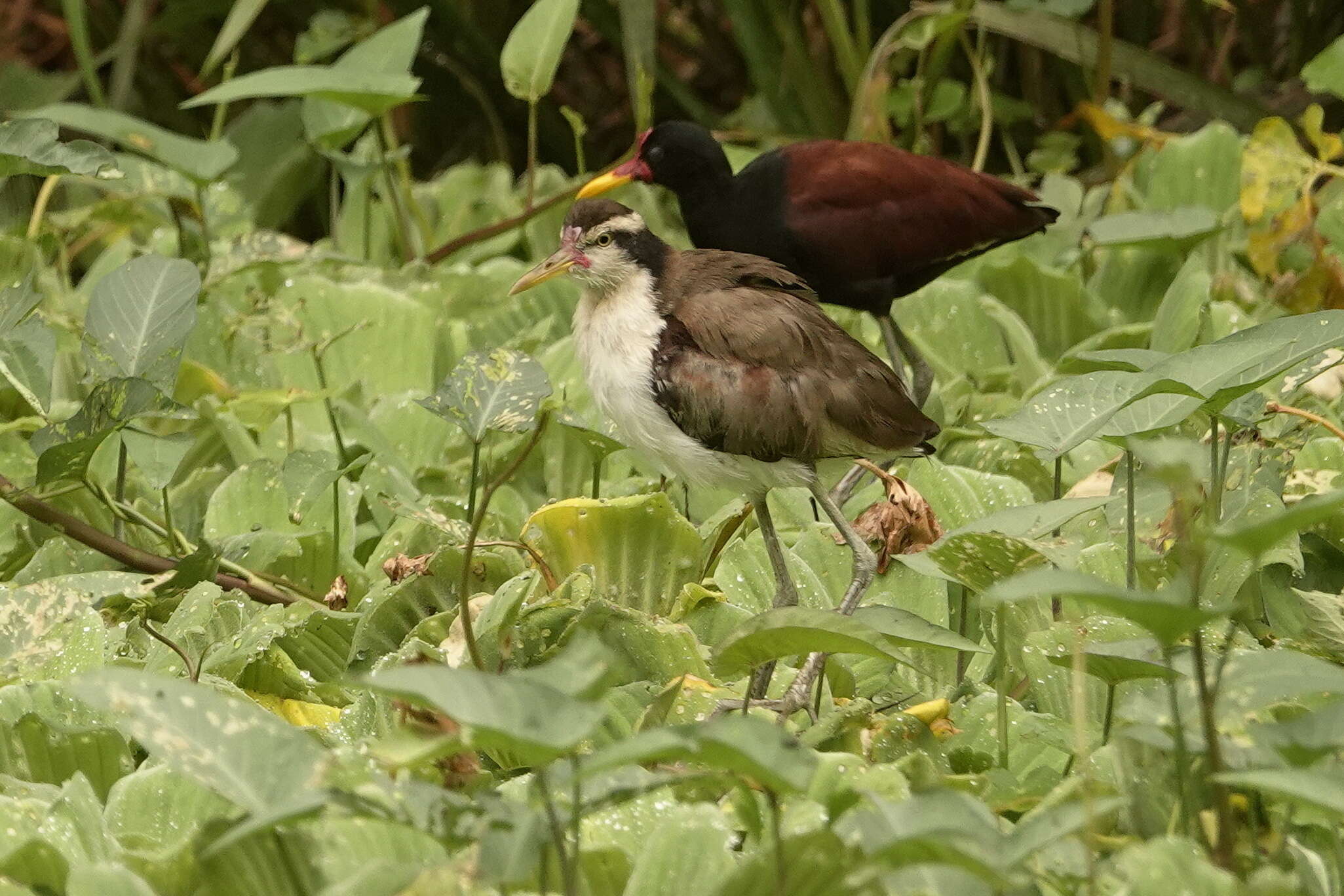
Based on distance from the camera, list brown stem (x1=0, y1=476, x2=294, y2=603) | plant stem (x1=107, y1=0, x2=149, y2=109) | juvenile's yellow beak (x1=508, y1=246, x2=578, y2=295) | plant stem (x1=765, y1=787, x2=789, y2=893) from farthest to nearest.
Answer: plant stem (x1=107, y1=0, x2=149, y2=109) < juvenile's yellow beak (x1=508, y1=246, x2=578, y2=295) < brown stem (x1=0, y1=476, x2=294, y2=603) < plant stem (x1=765, y1=787, x2=789, y2=893)

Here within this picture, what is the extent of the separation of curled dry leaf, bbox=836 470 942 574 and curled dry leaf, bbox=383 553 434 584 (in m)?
0.51

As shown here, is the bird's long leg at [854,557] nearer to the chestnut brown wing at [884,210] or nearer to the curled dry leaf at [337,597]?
the curled dry leaf at [337,597]

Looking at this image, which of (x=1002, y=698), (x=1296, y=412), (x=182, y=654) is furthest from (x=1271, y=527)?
(x=182, y=654)

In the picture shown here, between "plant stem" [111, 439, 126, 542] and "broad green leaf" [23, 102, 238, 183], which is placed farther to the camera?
"broad green leaf" [23, 102, 238, 183]

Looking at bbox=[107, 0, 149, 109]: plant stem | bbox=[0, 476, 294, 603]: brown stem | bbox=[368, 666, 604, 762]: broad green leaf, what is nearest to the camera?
bbox=[368, 666, 604, 762]: broad green leaf

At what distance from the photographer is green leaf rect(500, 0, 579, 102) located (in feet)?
9.50

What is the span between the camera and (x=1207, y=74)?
3.88 metres

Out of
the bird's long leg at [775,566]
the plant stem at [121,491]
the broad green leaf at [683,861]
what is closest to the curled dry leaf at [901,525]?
the bird's long leg at [775,566]

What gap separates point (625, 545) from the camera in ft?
6.38

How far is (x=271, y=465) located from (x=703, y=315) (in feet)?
2.05

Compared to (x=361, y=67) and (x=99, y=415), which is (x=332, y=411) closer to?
(x=99, y=415)

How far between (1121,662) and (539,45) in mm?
1857

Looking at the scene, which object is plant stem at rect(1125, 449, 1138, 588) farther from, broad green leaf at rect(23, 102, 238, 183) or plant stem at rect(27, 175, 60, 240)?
plant stem at rect(27, 175, 60, 240)

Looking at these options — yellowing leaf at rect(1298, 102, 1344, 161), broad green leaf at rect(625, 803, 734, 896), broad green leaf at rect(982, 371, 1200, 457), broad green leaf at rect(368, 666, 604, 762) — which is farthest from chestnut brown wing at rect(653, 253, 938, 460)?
yellowing leaf at rect(1298, 102, 1344, 161)
